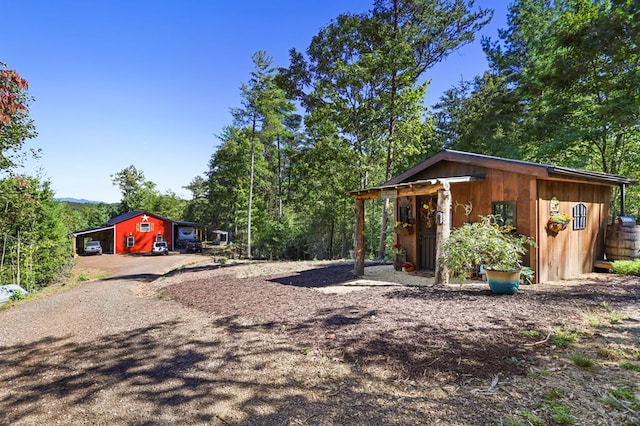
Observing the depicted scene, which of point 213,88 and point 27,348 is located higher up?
point 213,88

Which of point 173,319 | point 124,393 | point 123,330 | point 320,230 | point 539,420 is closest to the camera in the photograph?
point 539,420

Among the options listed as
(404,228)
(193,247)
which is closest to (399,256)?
(404,228)

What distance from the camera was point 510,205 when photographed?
7.23m

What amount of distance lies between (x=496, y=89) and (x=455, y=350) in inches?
676

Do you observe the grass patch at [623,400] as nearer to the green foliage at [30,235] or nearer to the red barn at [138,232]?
the green foliage at [30,235]

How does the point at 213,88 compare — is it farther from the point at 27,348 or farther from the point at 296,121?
the point at 27,348

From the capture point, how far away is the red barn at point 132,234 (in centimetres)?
2747

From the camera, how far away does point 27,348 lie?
14.7ft

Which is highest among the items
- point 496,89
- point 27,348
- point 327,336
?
point 496,89

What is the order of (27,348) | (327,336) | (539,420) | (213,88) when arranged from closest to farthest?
(539,420), (327,336), (27,348), (213,88)

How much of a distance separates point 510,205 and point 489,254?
195cm

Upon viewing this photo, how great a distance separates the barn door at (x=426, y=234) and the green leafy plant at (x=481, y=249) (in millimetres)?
2350

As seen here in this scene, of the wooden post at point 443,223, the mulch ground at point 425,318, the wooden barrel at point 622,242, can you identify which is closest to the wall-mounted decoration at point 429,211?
the wooden post at point 443,223

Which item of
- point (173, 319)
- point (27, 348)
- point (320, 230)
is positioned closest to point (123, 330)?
point (173, 319)
